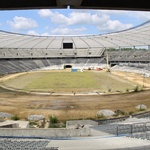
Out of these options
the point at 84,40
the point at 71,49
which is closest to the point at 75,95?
the point at 71,49

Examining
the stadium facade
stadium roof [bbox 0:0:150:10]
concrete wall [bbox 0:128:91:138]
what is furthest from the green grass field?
stadium roof [bbox 0:0:150:10]

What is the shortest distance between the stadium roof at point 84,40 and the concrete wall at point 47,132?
91482mm

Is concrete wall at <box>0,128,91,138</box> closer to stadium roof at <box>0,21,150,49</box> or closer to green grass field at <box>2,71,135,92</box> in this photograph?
green grass field at <box>2,71,135,92</box>

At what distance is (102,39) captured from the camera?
11356cm

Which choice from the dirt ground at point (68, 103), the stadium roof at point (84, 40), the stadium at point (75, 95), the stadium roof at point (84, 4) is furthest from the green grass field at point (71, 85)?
the stadium roof at point (84, 40)

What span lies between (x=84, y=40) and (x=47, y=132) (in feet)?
333

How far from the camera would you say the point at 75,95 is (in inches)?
1554

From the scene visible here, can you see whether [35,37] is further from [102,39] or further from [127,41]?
[127,41]

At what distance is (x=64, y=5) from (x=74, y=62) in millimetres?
93529

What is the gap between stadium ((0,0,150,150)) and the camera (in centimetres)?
1254

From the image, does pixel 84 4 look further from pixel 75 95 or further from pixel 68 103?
pixel 75 95

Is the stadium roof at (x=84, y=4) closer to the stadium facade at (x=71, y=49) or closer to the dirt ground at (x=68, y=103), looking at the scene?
the dirt ground at (x=68, y=103)

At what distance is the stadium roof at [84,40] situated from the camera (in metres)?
106

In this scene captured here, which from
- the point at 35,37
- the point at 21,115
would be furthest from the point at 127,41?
the point at 21,115
